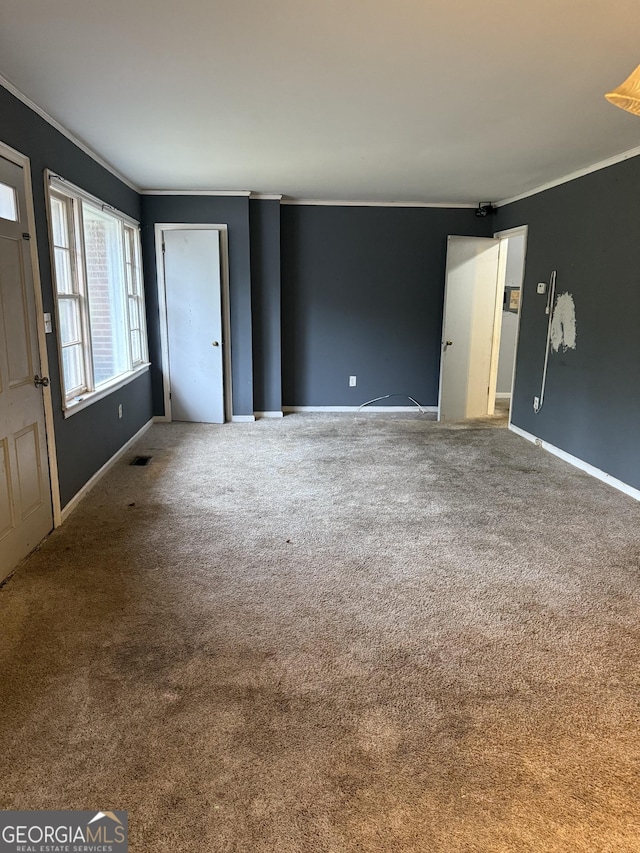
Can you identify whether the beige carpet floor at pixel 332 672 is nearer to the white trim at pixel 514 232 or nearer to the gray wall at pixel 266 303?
the gray wall at pixel 266 303

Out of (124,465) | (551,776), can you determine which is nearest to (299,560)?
(551,776)

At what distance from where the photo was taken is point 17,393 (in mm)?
2805

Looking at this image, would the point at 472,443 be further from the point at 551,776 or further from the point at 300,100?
the point at 551,776

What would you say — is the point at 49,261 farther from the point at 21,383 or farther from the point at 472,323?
the point at 472,323

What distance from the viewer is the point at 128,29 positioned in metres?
2.17

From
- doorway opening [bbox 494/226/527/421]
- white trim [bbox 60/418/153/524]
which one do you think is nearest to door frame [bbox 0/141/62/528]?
white trim [bbox 60/418/153/524]

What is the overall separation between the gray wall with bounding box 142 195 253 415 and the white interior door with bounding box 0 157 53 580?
2.97 m

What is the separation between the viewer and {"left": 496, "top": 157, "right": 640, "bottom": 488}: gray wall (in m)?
3.95

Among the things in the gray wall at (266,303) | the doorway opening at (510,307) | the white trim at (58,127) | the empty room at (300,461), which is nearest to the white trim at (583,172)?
the empty room at (300,461)

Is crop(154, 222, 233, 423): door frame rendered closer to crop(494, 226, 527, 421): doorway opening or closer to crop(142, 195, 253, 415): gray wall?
crop(142, 195, 253, 415): gray wall

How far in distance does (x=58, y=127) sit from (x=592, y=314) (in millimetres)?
4064

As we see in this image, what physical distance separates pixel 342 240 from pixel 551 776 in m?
5.64

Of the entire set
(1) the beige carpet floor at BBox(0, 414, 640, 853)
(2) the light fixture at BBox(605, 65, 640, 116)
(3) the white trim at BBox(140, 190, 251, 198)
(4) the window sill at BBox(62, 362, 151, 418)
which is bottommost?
(1) the beige carpet floor at BBox(0, 414, 640, 853)

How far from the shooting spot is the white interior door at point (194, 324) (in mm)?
5688
